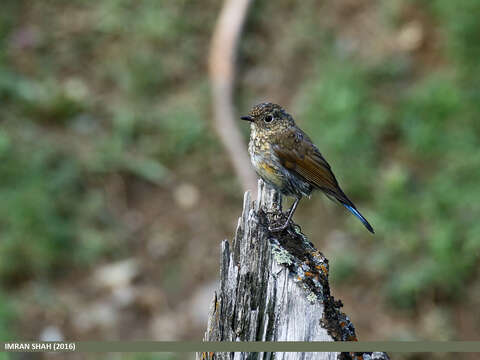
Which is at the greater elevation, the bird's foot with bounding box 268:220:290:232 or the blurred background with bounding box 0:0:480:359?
the blurred background with bounding box 0:0:480:359

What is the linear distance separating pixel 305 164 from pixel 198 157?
3.99 metres

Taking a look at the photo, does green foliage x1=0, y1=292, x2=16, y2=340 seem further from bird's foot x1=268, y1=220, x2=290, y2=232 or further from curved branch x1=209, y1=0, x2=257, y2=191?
bird's foot x1=268, y1=220, x2=290, y2=232

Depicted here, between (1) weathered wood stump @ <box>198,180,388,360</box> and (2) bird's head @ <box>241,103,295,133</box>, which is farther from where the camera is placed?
(2) bird's head @ <box>241,103,295,133</box>

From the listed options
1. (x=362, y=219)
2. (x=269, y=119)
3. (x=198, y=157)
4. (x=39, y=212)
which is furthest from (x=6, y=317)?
(x=362, y=219)

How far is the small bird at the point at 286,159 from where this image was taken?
185 inches

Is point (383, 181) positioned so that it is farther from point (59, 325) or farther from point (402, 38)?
point (59, 325)

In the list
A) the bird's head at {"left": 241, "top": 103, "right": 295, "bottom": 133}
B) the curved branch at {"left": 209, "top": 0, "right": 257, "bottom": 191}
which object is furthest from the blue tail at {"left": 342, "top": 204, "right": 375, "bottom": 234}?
the curved branch at {"left": 209, "top": 0, "right": 257, "bottom": 191}

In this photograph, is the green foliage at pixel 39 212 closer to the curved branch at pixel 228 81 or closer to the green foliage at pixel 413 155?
the curved branch at pixel 228 81

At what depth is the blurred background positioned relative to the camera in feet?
23.0

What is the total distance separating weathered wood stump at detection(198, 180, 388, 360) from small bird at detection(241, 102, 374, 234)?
119 centimetres

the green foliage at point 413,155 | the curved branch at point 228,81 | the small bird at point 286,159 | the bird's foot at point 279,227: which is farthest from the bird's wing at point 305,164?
the curved branch at point 228,81

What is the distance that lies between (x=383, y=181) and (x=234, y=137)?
195cm

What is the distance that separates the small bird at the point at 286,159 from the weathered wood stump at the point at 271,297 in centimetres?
119

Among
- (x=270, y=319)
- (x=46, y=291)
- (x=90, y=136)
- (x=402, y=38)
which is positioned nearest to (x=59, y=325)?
(x=46, y=291)
